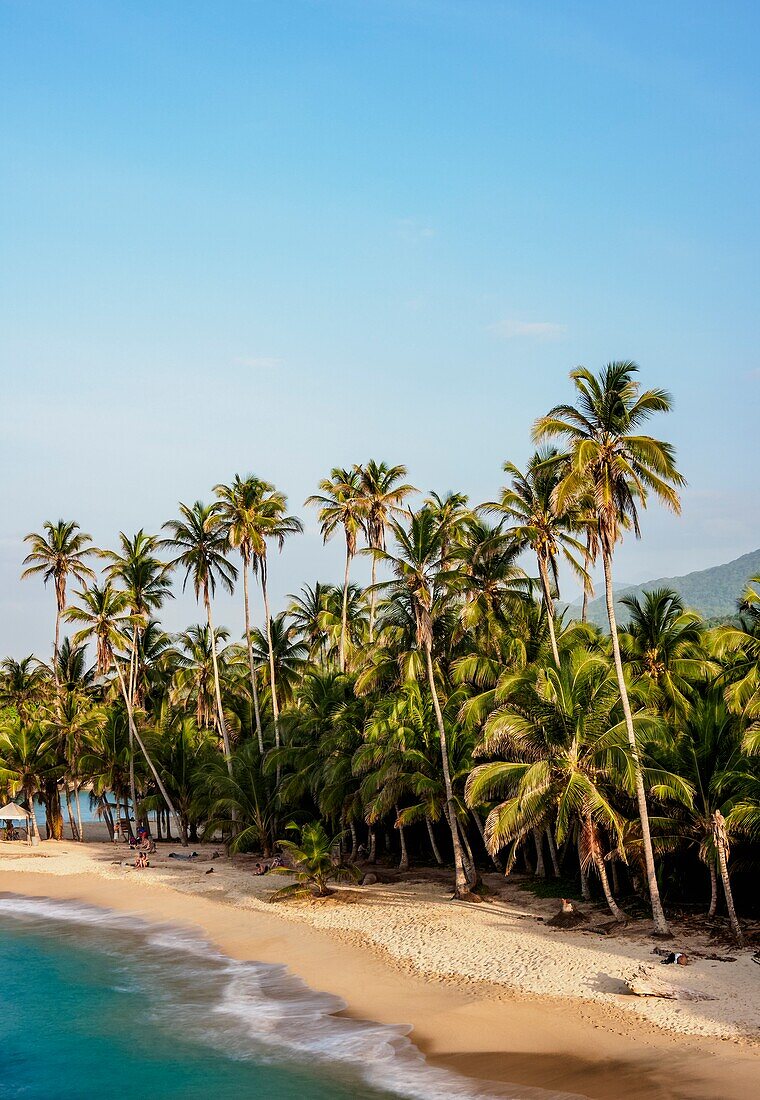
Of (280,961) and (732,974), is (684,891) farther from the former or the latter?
(280,961)

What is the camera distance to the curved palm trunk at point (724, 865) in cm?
2267

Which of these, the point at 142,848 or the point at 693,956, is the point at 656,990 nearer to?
the point at 693,956

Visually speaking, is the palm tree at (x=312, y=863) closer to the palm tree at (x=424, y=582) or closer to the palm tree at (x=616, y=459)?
the palm tree at (x=424, y=582)

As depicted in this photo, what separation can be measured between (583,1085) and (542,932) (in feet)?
30.8

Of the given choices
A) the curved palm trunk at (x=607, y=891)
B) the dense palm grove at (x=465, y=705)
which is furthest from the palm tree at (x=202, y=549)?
the curved palm trunk at (x=607, y=891)

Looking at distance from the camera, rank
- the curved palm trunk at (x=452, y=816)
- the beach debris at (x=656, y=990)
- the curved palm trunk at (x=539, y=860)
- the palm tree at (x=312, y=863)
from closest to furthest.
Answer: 1. the beach debris at (x=656, y=990)
2. the curved palm trunk at (x=452, y=816)
3. the curved palm trunk at (x=539, y=860)
4. the palm tree at (x=312, y=863)

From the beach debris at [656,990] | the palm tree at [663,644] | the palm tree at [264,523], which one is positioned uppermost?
the palm tree at [264,523]

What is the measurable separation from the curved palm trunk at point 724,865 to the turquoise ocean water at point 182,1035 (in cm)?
891

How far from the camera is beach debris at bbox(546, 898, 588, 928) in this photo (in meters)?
26.1

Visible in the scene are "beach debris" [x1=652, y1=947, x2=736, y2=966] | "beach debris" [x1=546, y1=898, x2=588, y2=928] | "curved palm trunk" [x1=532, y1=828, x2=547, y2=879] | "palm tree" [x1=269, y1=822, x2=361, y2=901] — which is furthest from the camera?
"palm tree" [x1=269, y1=822, x2=361, y2=901]

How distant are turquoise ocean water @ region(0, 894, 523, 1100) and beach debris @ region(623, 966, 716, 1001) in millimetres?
4595

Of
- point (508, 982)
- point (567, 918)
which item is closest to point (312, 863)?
point (567, 918)

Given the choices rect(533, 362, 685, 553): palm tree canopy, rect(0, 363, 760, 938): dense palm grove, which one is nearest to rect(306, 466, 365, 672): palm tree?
rect(0, 363, 760, 938): dense palm grove

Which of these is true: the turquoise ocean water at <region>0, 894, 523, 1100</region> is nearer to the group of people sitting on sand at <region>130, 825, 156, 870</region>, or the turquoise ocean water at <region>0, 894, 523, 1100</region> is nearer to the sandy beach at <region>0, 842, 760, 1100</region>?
the sandy beach at <region>0, 842, 760, 1100</region>
